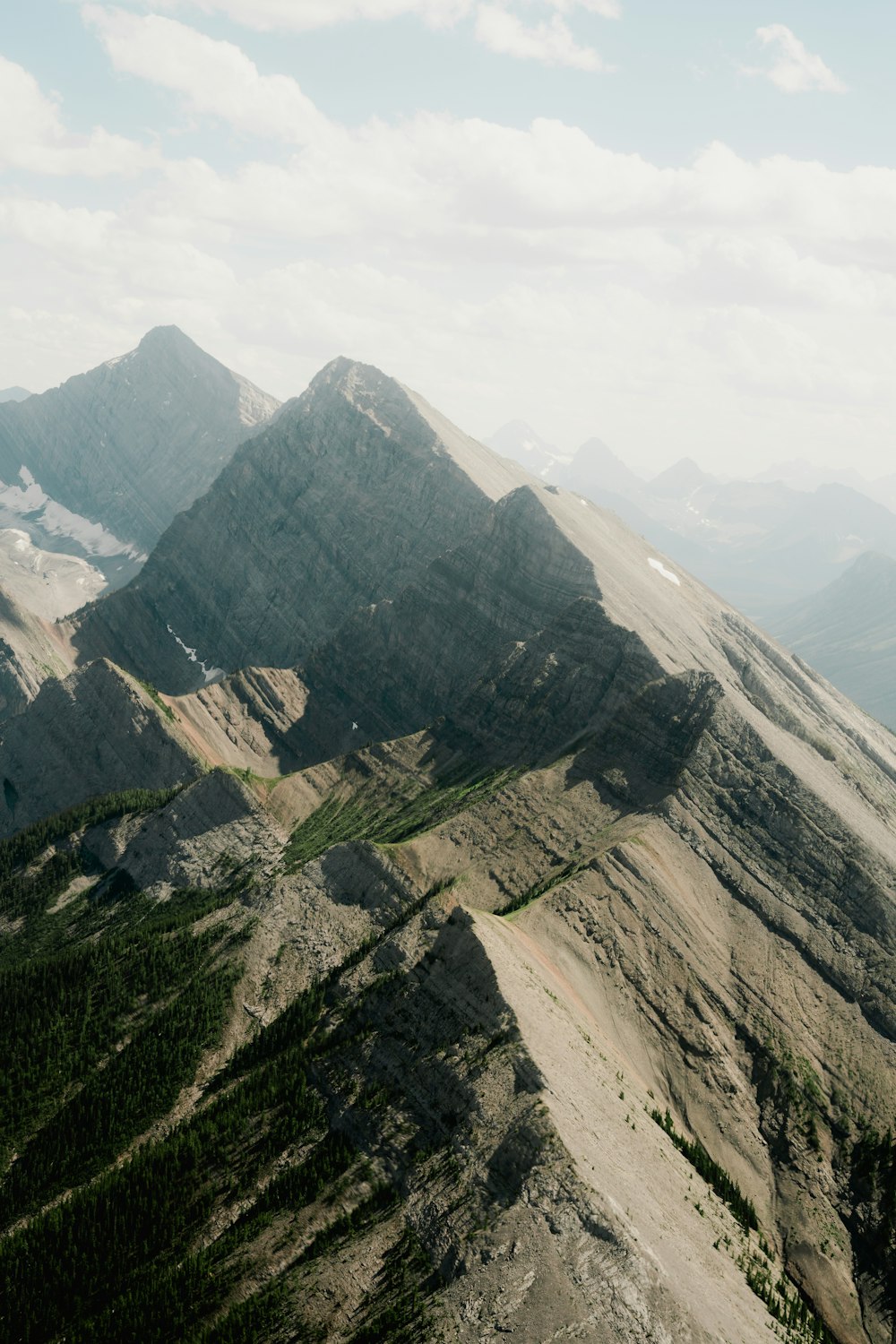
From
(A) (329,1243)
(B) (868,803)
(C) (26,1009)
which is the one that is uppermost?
(B) (868,803)

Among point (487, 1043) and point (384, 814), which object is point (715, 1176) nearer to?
point (487, 1043)

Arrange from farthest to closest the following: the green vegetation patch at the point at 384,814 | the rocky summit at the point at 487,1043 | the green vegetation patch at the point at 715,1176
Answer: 1. the green vegetation patch at the point at 384,814
2. the green vegetation patch at the point at 715,1176
3. the rocky summit at the point at 487,1043

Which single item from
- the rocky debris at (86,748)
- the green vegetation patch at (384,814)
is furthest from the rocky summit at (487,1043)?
the rocky debris at (86,748)

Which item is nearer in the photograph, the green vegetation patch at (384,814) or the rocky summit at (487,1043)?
the rocky summit at (487,1043)

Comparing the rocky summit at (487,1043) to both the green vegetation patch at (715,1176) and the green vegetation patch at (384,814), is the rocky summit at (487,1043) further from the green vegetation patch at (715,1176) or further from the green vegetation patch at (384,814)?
the green vegetation patch at (384,814)

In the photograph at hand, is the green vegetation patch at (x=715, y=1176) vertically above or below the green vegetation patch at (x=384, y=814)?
above

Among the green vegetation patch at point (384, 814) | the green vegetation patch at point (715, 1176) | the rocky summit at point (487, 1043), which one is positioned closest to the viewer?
the rocky summit at point (487, 1043)

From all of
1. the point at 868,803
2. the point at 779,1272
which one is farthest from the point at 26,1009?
the point at 868,803

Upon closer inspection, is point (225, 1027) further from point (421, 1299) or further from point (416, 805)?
point (416, 805)

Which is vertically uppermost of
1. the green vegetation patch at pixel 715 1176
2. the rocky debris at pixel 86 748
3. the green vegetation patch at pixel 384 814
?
the green vegetation patch at pixel 715 1176
